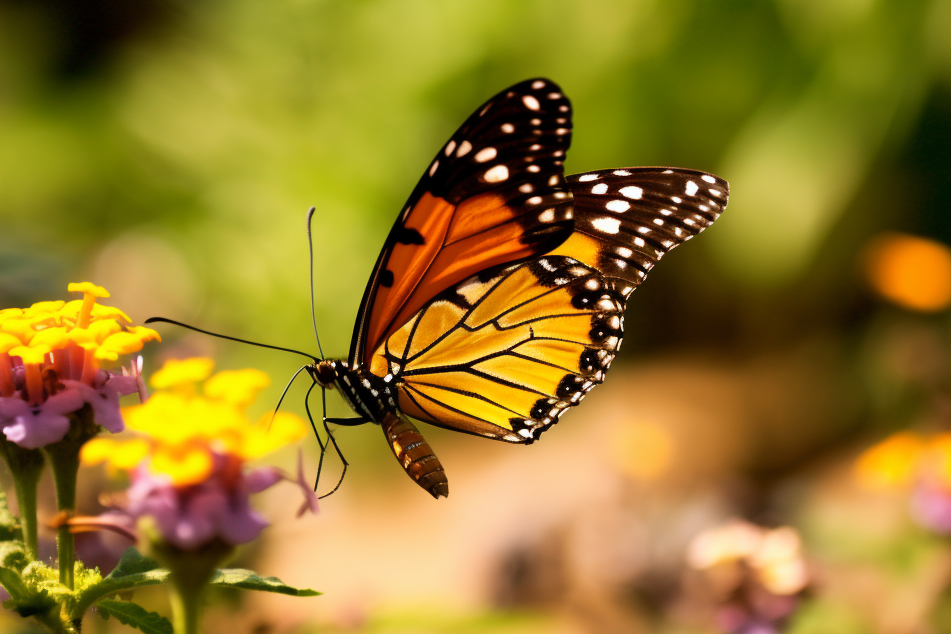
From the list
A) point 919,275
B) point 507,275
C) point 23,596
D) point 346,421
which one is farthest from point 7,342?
point 919,275

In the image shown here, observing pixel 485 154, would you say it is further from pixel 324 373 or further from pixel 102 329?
pixel 102 329

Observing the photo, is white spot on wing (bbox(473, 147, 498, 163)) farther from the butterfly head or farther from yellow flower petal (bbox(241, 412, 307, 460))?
yellow flower petal (bbox(241, 412, 307, 460))

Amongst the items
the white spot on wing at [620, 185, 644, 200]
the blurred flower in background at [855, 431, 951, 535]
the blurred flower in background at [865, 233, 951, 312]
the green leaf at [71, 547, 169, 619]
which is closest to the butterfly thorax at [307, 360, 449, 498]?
the green leaf at [71, 547, 169, 619]

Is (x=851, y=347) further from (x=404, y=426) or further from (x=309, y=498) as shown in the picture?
(x=309, y=498)

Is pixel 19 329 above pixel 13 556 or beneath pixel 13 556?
above

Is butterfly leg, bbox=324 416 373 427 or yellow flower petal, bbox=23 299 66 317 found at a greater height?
yellow flower petal, bbox=23 299 66 317

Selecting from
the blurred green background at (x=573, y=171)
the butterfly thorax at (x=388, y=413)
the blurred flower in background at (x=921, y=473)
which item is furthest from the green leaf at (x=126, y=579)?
the blurred green background at (x=573, y=171)

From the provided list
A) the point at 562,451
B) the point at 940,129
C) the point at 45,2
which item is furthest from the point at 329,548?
the point at 45,2

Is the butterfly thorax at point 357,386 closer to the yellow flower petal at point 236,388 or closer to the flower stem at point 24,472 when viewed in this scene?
the flower stem at point 24,472
